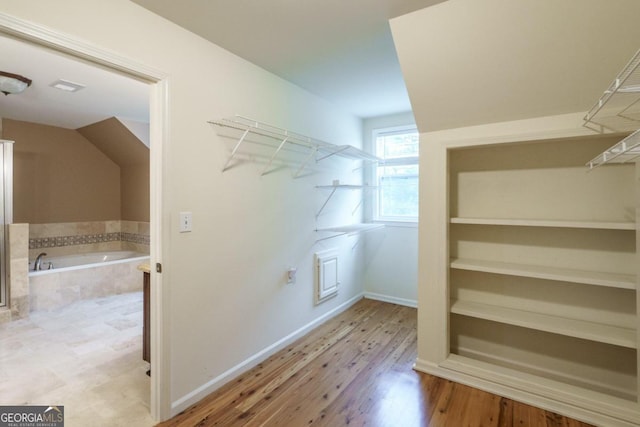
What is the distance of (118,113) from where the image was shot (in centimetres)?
382

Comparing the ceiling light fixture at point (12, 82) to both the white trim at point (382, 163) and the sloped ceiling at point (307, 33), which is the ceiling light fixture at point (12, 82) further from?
the white trim at point (382, 163)

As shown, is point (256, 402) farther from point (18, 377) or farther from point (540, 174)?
point (540, 174)

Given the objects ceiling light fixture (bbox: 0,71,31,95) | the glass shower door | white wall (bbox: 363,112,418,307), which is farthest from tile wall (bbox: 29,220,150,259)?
white wall (bbox: 363,112,418,307)

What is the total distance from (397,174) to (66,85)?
11.4ft

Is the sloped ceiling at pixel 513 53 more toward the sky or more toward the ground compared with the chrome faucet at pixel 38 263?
more toward the sky

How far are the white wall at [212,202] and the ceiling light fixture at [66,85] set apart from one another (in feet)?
5.78

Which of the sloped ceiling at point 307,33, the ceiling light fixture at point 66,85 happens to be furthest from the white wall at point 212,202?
the ceiling light fixture at point 66,85

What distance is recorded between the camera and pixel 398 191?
3.72 meters

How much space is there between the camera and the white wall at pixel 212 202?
1.58 metres

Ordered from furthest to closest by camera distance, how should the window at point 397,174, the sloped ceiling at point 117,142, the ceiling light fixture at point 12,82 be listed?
the sloped ceiling at point 117,142 → the window at point 397,174 → the ceiling light fixture at point 12,82

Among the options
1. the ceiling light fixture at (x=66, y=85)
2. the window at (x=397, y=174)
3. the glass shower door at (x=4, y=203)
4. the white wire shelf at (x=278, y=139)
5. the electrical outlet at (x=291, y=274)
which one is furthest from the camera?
the window at (x=397, y=174)

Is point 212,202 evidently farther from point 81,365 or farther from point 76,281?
point 76,281

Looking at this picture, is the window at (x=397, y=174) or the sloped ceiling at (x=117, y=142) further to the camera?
the sloped ceiling at (x=117, y=142)

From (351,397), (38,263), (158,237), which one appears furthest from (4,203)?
(351,397)
